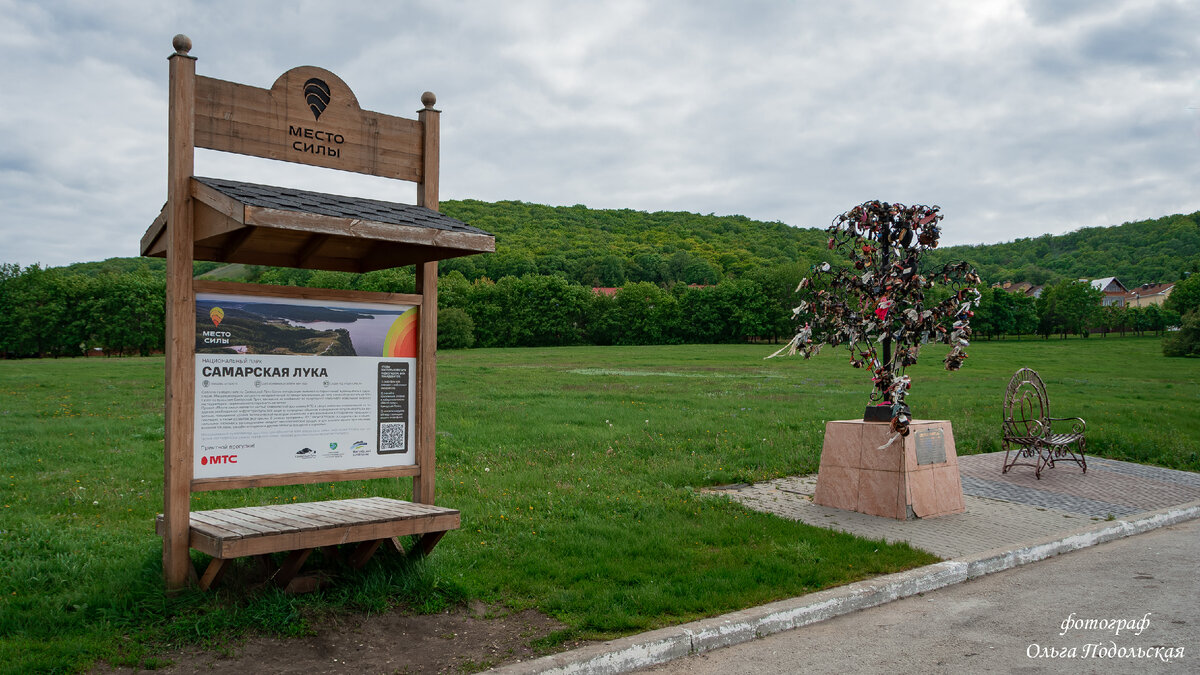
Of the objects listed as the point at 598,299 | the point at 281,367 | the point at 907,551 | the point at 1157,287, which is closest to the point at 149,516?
the point at 281,367

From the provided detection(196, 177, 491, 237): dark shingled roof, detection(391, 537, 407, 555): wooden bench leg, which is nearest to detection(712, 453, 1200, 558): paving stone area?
detection(391, 537, 407, 555): wooden bench leg

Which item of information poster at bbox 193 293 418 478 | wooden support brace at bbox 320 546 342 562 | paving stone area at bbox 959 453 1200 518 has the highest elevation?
information poster at bbox 193 293 418 478

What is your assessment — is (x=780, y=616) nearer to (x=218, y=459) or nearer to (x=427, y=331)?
(x=427, y=331)

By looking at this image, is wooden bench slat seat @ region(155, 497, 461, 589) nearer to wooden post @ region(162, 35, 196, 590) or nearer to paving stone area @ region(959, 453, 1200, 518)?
wooden post @ region(162, 35, 196, 590)

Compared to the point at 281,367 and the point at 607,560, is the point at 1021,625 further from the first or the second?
the point at 281,367

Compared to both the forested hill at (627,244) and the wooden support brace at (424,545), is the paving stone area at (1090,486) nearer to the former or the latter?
the wooden support brace at (424,545)

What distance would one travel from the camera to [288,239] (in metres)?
5.93

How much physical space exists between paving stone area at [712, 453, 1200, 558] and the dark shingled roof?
16.8 feet

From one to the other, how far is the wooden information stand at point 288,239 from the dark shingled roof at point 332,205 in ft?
0.06

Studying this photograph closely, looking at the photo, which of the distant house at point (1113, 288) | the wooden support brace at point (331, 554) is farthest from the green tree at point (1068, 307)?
the wooden support brace at point (331, 554)

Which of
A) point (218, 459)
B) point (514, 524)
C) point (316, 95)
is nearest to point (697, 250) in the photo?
point (514, 524)

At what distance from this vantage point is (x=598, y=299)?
95000 millimetres

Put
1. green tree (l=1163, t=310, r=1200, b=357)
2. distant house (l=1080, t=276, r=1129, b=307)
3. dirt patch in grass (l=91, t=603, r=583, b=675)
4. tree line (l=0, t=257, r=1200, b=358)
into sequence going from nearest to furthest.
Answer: dirt patch in grass (l=91, t=603, r=583, b=675), green tree (l=1163, t=310, r=1200, b=357), tree line (l=0, t=257, r=1200, b=358), distant house (l=1080, t=276, r=1129, b=307)

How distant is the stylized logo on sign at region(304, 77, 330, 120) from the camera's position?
5.81m
